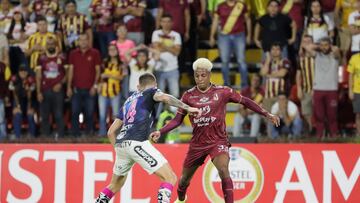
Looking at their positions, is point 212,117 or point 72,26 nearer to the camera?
point 212,117

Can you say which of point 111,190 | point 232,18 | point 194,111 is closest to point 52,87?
point 232,18

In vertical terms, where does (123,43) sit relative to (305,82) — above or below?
above

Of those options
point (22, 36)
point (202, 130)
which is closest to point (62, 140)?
point (22, 36)

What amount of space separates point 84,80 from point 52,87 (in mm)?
679

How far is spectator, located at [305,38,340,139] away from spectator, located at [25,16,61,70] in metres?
5.49

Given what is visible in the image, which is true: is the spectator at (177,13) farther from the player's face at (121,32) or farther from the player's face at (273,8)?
the player's face at (273,8)

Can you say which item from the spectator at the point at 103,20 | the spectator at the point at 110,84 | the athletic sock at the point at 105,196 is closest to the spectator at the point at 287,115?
the spectator at the point at 110,84

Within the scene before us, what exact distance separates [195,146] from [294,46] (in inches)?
275

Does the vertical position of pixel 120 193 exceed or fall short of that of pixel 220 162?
it falls short

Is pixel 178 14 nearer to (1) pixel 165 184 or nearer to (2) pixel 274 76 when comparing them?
(2) pixel 274 76

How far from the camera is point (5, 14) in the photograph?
74.1ft

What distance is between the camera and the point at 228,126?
22000 mm

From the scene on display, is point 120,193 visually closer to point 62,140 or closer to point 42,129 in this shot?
point 62,140

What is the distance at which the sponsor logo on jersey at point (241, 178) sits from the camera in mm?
17469
